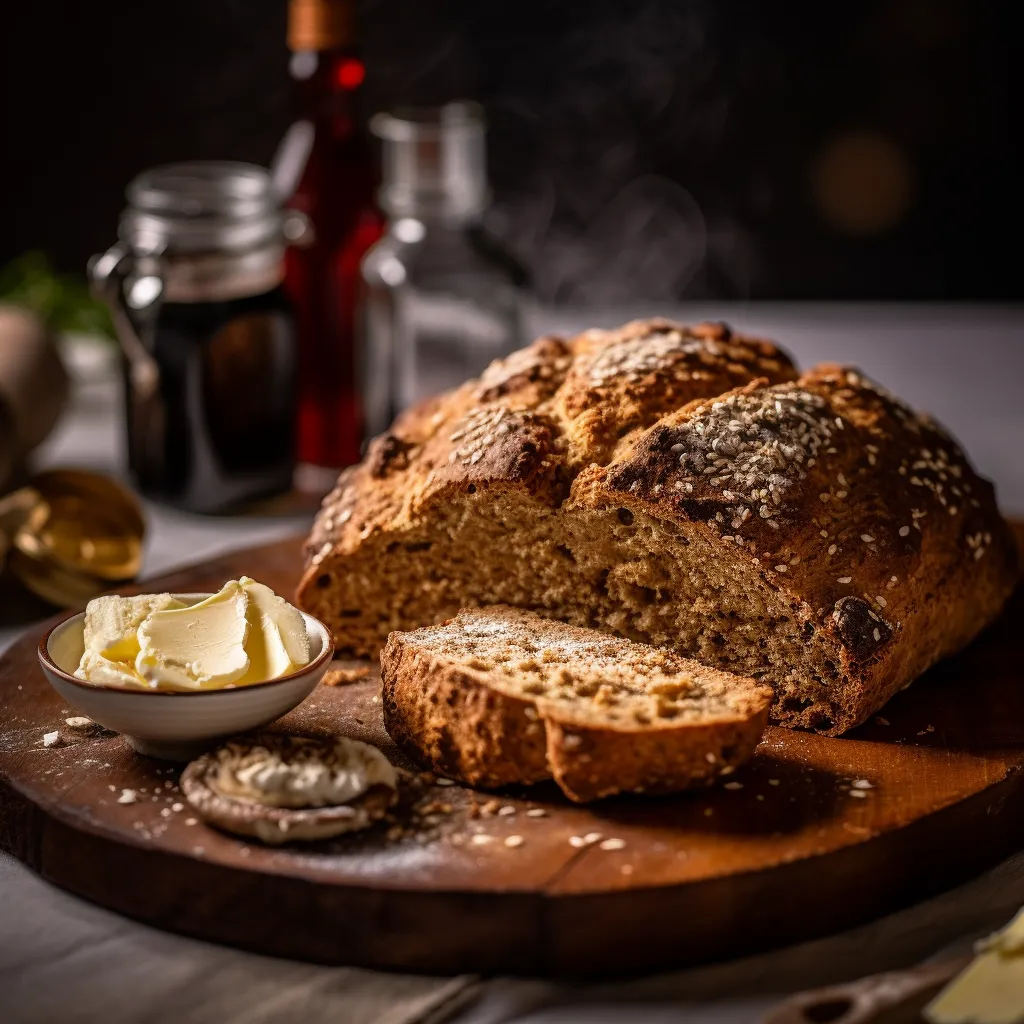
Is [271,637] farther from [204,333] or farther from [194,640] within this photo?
[204,333]

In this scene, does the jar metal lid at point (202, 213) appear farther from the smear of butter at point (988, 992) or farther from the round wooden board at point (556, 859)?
the smear of butter at point (988, 992)

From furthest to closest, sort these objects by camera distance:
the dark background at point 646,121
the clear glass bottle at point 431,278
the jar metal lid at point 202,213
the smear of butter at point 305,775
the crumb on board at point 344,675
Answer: the dark background at point 646,121 < the clear glass bottle at point 431,278 < the jar metal lid at point 202,213 < the crumb on board at point 344,675 < the smear of butter at point 305,775

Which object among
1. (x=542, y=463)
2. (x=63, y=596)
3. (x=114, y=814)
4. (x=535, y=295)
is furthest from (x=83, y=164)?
(x=114, y=814)

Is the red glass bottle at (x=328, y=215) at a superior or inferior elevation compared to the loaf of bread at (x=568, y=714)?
superior

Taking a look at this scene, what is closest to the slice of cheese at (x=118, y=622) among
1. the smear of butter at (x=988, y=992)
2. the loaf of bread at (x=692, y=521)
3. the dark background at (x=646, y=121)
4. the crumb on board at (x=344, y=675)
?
the crumb on board at (x=344, y=675)

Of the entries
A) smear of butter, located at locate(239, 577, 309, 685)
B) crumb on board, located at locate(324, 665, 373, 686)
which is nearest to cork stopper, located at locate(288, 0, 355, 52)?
crumb on board, located at locate(324, 665, 373, 686)

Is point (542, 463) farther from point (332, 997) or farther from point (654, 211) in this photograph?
point (654, 211)
